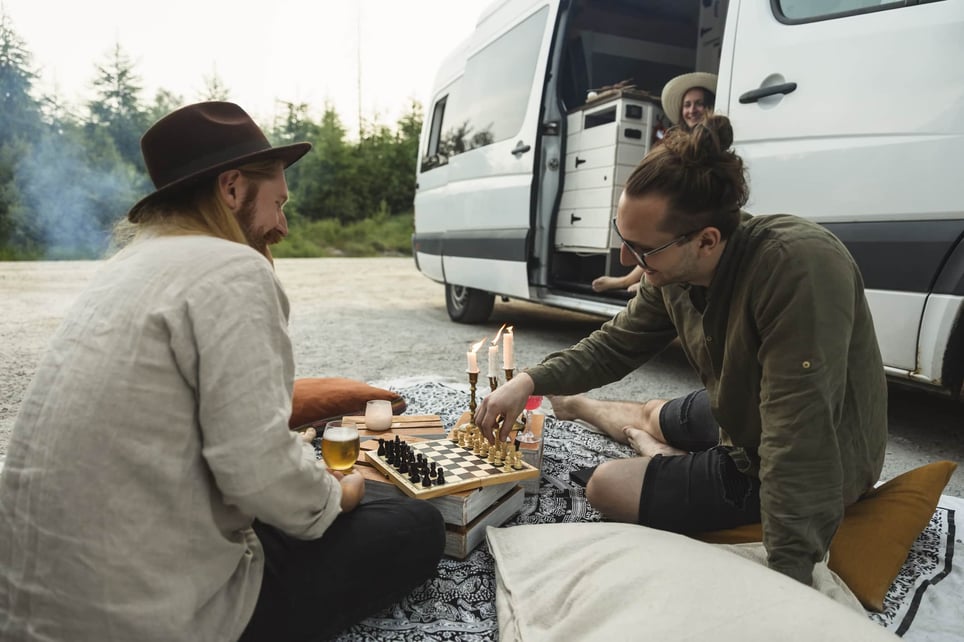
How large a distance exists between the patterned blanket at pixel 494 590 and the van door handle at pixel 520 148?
3194 mm

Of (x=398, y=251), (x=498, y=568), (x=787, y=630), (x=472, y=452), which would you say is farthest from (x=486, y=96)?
(x=398, y=251)

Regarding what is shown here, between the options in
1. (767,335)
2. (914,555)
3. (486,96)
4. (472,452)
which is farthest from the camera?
(486,96)

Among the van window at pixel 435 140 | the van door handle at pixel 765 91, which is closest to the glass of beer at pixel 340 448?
the van door handle at pixel 765 91

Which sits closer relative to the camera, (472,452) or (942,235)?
(472,452)

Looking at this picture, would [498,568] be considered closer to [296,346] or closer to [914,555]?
[914,555]

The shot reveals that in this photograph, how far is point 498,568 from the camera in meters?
1.85

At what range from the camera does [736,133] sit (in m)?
3.35

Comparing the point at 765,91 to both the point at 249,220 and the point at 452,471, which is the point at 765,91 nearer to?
the point at 452,471

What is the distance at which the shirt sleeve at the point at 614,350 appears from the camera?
238 centimetres

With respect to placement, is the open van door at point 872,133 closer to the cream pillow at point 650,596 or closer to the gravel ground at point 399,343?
the gravel ground at point 399,343

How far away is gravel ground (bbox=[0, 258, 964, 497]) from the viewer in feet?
11.5

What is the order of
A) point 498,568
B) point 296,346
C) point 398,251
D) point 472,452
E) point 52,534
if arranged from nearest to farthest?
point 52,534, point 498,568, point 472,452, point 296,346, point 398,251

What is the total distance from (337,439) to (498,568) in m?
0.61

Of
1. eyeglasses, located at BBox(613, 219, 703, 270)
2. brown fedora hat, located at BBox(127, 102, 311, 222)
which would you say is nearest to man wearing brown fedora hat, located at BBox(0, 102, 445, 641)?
brown fedora hat, located at BBox(127, 102, 311, 222)
